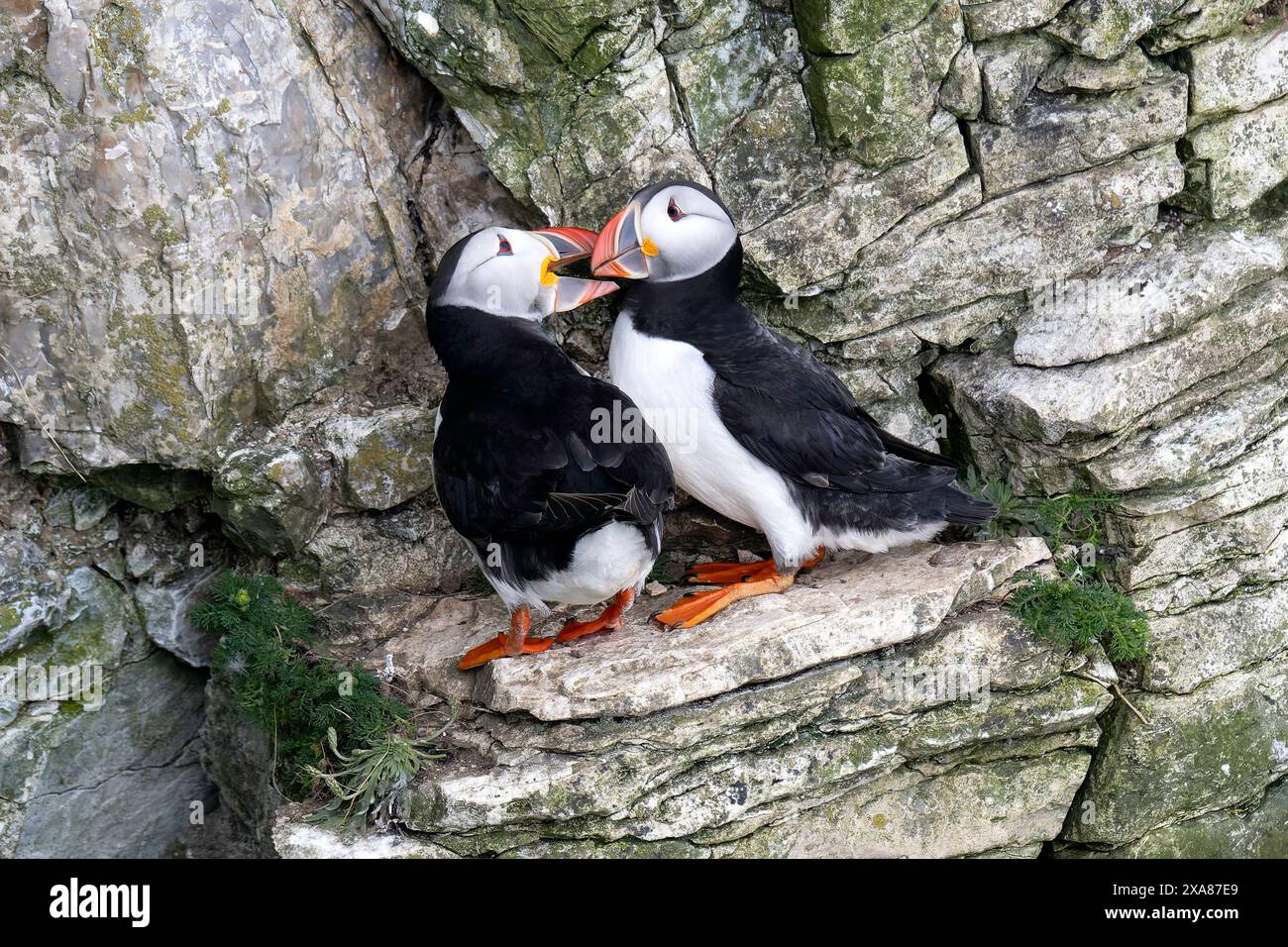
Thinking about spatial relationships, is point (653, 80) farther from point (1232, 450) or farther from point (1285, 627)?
point (1285, 627)

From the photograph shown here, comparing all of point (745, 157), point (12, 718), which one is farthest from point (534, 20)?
point (12, 718)

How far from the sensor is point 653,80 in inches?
212

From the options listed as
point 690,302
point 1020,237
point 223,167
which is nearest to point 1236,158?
point 1020,237

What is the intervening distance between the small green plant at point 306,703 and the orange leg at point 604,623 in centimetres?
65

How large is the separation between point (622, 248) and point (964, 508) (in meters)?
1.73

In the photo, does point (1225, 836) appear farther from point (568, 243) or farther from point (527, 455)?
point (568, 243)

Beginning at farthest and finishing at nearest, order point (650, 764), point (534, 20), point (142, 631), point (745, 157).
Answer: point (142, 631), point (745, 157), point (534, 20), point (650, 764)

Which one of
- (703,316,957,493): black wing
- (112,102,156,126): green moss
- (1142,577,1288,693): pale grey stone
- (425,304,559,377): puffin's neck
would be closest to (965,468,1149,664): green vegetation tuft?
(1142,577,1288,693): pale grey stone

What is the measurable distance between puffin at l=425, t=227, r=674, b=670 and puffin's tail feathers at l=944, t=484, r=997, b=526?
1.20m

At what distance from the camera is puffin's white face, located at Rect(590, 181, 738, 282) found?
511 cm

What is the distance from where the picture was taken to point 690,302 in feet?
17.2

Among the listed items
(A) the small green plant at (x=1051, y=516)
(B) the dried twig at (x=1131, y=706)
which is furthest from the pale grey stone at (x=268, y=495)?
(B) the dried twig at (x=1131, y=706)

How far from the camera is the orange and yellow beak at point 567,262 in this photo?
17.0 ft

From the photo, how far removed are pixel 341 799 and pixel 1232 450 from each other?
387 cm
